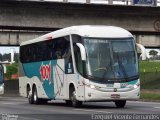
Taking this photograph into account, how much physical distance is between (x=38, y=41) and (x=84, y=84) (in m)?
7.71

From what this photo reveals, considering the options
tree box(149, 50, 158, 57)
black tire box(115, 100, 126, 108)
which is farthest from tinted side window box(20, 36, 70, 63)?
tree box(149, 50, 158, 57)

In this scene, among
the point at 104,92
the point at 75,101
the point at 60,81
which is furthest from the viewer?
the point at 60,81

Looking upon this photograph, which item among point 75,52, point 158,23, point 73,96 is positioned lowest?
point 73,96

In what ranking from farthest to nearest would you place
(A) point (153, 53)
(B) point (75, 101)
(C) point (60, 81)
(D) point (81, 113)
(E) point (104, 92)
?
(A) point (153, 53), (C) point (60, 81), (B) point (75, 101), (E) point (104, 92), (D) point (81, 113)

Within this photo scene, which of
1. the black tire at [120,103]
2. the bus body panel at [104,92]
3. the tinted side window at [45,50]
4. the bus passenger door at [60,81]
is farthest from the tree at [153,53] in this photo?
the bus body panel at [104,92]

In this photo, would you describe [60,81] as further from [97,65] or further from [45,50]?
[97,65]

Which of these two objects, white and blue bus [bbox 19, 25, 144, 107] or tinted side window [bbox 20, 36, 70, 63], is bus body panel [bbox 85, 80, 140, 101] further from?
tinted side window [bbox 20, 36, 70, 63]

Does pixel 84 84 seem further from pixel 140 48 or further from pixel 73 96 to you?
pixel 140 48

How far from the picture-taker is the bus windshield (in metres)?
25.2

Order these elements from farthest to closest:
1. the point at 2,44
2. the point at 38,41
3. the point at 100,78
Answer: the point at 2,44 → the point at 38,41 → the point at 100,78

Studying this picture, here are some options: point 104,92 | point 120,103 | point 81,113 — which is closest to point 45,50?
point 120,103

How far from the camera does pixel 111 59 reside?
25359mm

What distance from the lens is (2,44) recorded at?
216 feet

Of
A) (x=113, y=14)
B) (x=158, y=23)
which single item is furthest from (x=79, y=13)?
(x=158, y=23)
